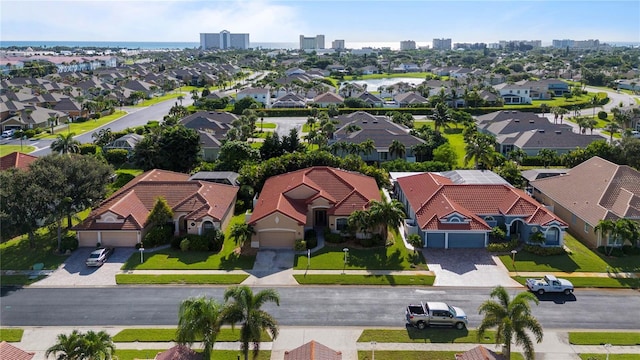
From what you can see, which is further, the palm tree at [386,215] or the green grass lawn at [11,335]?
the palm tree at [386,215]

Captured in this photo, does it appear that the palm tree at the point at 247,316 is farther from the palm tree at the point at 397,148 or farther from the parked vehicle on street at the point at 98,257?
the palm tree at the point at 397,148

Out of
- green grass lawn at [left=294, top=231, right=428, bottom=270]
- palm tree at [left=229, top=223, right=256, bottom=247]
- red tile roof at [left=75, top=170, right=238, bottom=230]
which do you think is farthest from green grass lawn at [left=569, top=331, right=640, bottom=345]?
red tile roof at [left=75, top=170, right=238, bottom=230]

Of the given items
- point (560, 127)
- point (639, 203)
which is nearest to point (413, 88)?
point (560, 127)

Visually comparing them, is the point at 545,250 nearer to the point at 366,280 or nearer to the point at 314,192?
the point at 366,280

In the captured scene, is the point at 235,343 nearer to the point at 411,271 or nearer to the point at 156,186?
the point at 411,271

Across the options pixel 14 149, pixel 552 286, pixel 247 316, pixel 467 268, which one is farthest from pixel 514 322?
pixel 14 149

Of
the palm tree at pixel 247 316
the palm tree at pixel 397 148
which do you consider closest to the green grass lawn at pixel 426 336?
the palm tree at pixel 247 316
